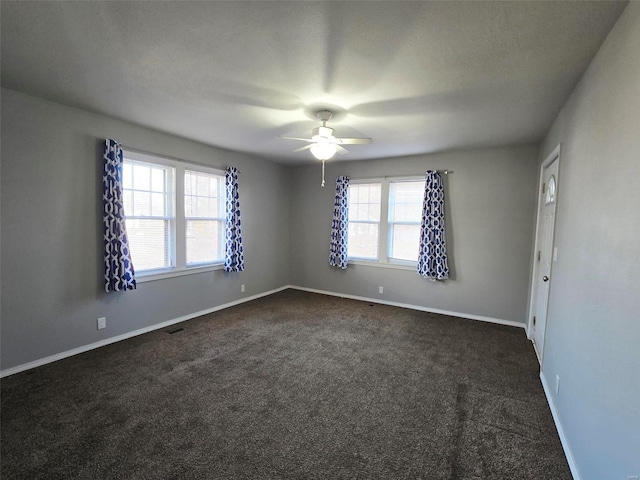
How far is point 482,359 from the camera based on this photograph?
320cm

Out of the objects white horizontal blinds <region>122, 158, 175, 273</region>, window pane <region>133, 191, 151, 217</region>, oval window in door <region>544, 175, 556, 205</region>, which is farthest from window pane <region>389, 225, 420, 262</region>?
window pane <region>133, 191, 151, 217</region>

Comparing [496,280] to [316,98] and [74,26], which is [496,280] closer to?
[316,98]

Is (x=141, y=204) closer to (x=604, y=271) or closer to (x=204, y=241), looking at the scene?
(x=204, y=241)

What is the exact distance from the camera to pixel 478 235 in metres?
4.44

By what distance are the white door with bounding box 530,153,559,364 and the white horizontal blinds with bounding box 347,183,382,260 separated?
2.34m

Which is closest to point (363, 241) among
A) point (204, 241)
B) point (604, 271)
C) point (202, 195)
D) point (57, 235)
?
point (204, 241)

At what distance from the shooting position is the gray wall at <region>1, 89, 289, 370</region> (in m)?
2.69

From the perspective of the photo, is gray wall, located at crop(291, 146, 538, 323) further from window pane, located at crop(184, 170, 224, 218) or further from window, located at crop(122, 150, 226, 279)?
window, located at crop(122, 150, 226, 279)

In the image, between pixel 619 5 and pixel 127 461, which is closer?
pixel 619 5

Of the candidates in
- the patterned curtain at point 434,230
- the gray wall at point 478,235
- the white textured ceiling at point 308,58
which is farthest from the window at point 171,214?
the patterned curtain at point 434,230

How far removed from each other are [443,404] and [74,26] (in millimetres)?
3585

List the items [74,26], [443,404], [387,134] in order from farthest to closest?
[387,134]
[443,404]
[74,26]

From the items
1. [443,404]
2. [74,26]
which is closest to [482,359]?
[443,404]

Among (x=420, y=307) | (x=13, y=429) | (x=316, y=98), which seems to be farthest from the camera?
(x=420, y=307)
